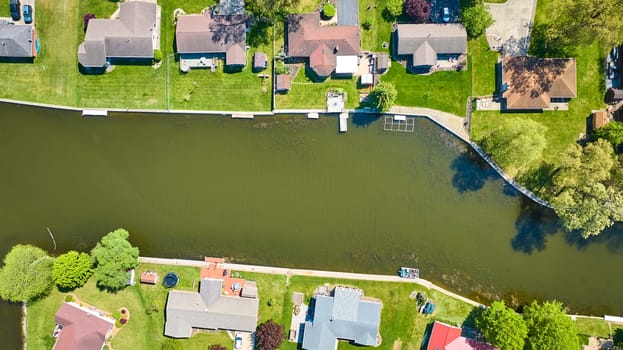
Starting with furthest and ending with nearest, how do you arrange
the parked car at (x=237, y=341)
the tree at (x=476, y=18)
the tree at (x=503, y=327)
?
the parked car at (x=237, y=341) → the tree at (x=476, y=18) → the tree at (x=503, y=327)

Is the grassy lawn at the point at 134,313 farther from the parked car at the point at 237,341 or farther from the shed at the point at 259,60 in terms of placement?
the shed at the point at 259,60

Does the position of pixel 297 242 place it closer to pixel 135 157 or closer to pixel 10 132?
pixel 135 157

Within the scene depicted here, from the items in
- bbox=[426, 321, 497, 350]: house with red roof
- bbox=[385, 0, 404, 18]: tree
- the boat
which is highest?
bbox=[385, 0, 404, 18]: tree

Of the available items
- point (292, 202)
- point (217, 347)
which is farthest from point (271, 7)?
point (217, 347)

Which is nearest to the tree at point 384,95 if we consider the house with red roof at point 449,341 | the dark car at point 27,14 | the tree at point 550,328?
the house with red roof at point 449,341

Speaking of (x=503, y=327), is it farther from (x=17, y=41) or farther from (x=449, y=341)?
(x=17, y=41)

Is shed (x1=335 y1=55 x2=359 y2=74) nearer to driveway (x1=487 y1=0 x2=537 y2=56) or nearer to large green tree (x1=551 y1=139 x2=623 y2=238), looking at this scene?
driveway (x1=487 y1=0 x2=537 y2=56)

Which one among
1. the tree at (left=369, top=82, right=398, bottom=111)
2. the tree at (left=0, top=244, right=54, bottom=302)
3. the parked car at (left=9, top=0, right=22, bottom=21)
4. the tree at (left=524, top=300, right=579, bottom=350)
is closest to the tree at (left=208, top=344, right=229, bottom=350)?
the tree at (left=0, top=244, right=54, bottom=302)
